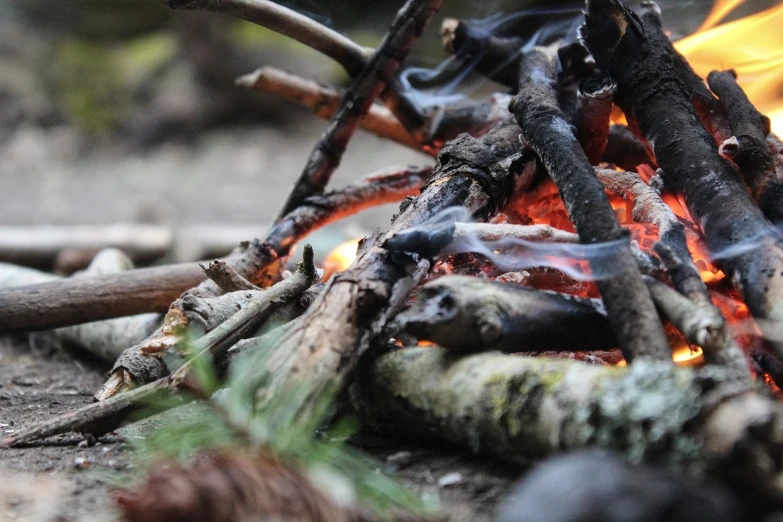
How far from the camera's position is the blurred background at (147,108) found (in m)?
9.96

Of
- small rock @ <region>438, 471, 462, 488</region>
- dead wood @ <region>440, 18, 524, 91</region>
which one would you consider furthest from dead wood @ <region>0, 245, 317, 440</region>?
dead wood @ <region>440, 18, 524, 91</region>

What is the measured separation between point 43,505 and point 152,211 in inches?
231

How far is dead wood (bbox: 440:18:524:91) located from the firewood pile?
214 millimetres

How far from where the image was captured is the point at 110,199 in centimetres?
932

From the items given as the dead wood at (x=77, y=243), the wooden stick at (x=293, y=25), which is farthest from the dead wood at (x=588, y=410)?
the dead wood at (x=77, y=243)

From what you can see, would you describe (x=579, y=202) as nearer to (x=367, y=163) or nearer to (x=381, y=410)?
(x=381, y=410)

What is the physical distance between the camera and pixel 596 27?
2479 millimetres

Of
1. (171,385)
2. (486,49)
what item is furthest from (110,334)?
(486,49)

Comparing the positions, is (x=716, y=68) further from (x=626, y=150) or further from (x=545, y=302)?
(x=545, y=302)

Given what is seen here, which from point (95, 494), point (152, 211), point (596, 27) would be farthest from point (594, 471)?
point (152, 211)

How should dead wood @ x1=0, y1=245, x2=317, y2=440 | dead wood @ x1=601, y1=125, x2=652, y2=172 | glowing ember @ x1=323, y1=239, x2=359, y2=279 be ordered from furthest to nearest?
glowing ember @ x1=323, y1=239, x2=359, y2=279, dead wood @ x1=601, y1=125, x2=652, y2=172, dead wood @ x1=0, y1=245, x2=317, y2=440

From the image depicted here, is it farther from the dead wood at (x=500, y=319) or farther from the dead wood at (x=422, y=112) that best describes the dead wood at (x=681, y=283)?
the dead wood at (x=422, y=112)

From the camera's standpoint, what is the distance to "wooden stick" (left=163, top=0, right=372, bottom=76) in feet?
8.98

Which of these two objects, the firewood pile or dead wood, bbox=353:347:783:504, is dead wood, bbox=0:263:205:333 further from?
dead wood, bbox=353:347:783:504
